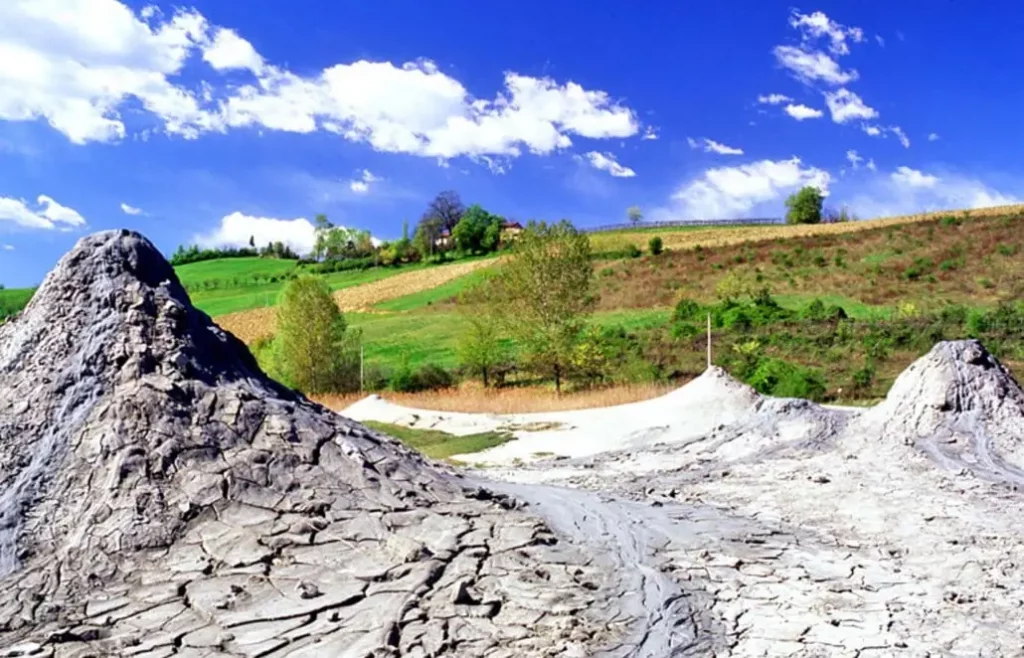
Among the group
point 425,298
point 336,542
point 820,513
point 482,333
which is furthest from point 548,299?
point 425,298

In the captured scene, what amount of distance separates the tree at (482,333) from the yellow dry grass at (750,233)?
32543 millimetres

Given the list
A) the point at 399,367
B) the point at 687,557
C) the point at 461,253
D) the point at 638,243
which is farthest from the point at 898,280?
the point at 687,557

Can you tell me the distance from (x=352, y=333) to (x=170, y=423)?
27.5 meters

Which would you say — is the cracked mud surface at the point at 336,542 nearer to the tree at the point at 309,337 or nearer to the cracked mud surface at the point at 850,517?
the cracked mud surface at the point at 850,517

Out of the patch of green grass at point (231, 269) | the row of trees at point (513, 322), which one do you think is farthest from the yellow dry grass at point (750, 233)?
the row of trees at point (513, 322)

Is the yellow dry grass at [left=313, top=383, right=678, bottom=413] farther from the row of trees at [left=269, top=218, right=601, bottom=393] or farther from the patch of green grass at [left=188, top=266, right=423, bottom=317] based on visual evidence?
the patch of green grass at [left=188, top=266, right=423, bottom=317]

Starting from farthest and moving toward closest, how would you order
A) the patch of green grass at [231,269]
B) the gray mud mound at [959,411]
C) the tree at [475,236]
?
the patch of green grass at [231,269]
the tree at [475,236]
the gray mud mound at [959,411]

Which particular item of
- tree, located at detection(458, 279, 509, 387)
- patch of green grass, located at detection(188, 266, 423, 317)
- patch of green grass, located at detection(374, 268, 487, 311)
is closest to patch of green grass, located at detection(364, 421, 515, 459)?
tree, located at detection(458, 279, 509, 387)

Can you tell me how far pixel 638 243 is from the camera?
71.2 m

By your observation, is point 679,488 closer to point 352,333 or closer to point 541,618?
point 541,618

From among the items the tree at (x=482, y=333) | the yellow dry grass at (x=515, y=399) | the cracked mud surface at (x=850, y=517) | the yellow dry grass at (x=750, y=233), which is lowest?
the cracked mud surface at (x=850, y=517)

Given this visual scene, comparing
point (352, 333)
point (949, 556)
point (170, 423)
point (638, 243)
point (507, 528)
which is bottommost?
point (949, 556)

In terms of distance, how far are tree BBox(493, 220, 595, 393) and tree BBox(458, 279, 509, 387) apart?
3.12ft

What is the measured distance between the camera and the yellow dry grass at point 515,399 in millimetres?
25578
